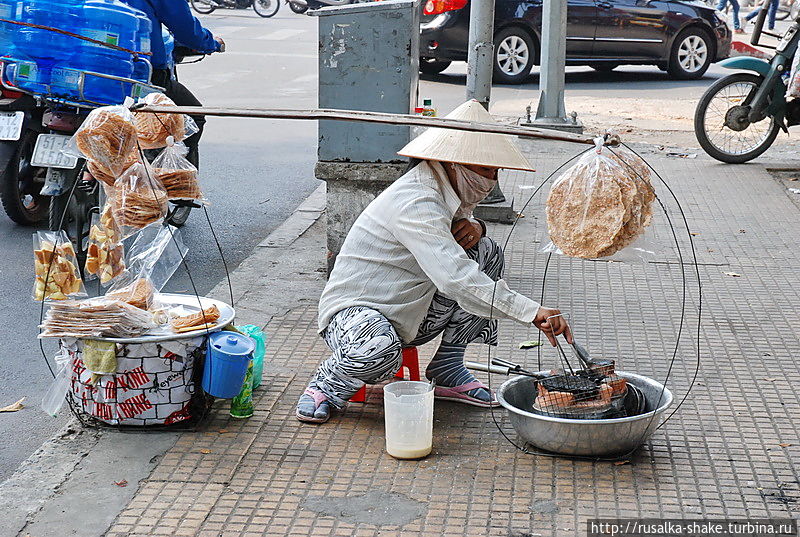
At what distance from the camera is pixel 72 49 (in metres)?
5.41

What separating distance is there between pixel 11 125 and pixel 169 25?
4.19 ft

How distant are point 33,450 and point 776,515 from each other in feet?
8.59

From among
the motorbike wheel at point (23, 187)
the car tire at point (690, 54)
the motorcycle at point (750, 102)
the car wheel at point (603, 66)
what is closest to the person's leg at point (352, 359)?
the motorbike wheel at point (23, 187)

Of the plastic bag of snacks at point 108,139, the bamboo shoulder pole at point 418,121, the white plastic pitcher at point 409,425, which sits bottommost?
the white plastic pitcher at point 409,425

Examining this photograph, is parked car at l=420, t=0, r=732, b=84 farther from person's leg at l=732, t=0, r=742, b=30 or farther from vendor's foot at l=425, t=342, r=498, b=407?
vendor's foot at l=425, t=342, r=498, b=407

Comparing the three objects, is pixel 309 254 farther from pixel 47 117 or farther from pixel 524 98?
pixel 524 98

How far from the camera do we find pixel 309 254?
6.40 m

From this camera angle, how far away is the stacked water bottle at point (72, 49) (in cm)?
540

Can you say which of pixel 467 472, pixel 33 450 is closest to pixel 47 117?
pixel 33 450

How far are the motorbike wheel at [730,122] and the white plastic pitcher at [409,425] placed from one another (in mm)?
6248

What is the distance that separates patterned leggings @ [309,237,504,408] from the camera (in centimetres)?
366

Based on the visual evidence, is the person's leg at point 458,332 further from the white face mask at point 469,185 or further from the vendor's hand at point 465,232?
the white face mask at point 469,185

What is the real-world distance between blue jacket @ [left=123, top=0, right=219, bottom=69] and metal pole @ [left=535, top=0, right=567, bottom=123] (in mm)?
3571

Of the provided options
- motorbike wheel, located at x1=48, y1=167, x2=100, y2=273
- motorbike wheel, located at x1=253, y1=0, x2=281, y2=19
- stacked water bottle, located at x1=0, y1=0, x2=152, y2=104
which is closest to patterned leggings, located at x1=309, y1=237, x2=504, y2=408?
motorbike wheel, located at x1=48, y1=167, x2=100, y2=273
